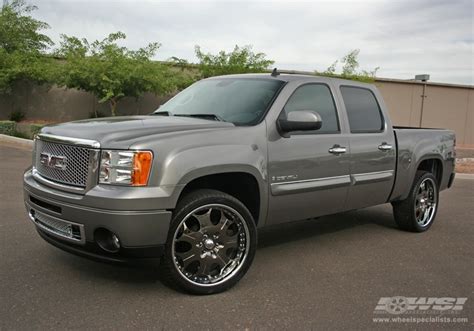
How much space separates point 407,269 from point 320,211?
3.27 ft

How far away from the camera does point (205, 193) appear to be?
12.6ft

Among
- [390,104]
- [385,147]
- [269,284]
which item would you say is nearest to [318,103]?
[385,147]

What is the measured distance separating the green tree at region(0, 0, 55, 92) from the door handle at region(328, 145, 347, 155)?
15296mm

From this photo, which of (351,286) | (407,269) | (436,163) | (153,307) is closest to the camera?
(153,307)

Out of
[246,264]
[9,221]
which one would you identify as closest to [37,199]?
[246,264]

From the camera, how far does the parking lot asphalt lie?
3.46 m

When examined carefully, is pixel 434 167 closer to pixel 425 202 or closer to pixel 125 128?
pixel 425 202

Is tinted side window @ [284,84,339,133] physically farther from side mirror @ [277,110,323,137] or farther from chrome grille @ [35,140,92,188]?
chrome grille @ [35,140,92,188]

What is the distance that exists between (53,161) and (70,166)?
0.29 m

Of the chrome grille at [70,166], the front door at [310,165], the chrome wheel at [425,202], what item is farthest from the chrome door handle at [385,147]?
the chrome grille at [70,166]

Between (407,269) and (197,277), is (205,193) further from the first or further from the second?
(407,269)

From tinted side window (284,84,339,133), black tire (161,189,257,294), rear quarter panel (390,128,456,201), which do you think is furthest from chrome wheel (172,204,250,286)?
rear quarter panel (390,128,456,201)

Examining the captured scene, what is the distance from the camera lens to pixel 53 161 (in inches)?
155

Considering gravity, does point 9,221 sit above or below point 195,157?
below
